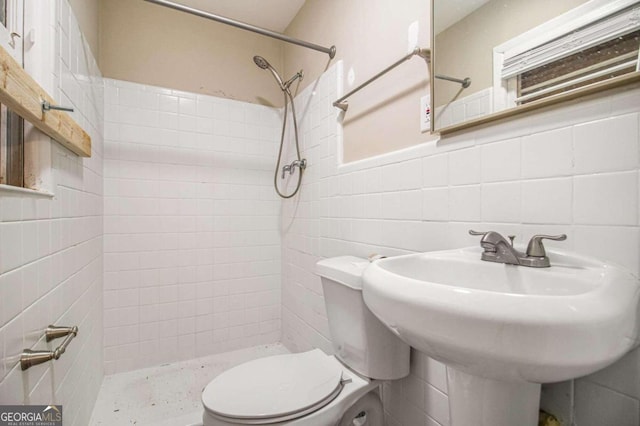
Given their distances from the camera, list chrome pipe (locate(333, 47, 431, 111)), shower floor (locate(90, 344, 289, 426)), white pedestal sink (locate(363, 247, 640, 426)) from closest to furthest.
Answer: white pedestal sink (locate(363, 247, 640, 426)) < chrome pipe (locate(333, 47, 431, 111)) < shower floor (locate(90, 344, 289, 426))

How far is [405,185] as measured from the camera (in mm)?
1114

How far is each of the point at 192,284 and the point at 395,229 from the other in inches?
57.2

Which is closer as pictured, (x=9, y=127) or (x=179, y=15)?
(x=9, y=127)

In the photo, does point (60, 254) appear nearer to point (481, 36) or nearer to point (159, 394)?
point (159, 394)

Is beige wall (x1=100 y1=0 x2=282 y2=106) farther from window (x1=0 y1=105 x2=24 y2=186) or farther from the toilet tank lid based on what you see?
the toilet tank lid

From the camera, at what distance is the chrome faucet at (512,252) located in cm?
67

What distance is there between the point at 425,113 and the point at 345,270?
24.9 inches

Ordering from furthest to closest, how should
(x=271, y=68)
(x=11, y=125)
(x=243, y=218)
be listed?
(x=243, y=218), (x=271, y=68), (x=11, y=125)

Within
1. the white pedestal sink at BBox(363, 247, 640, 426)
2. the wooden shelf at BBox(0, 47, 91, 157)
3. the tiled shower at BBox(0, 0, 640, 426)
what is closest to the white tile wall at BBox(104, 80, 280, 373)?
the tiled shower at BBox(0, 0, 640, 426)

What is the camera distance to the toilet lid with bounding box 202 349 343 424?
0.87m

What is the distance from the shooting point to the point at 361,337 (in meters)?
1.03

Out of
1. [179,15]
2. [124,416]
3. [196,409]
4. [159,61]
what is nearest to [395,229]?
[196,409]

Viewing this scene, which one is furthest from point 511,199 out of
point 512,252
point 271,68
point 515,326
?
point 271,68

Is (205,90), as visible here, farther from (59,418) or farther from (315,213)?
(59,418)
